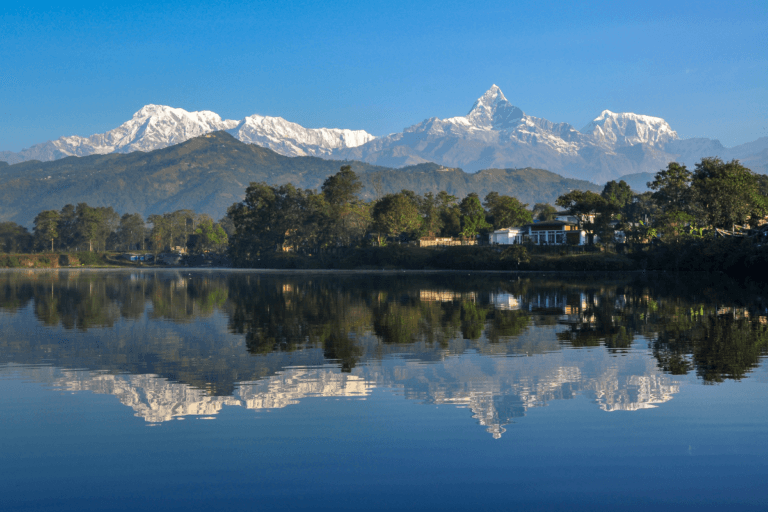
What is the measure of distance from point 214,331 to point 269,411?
643 inches

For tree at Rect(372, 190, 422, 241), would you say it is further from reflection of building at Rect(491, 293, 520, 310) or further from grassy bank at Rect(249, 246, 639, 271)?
reflection of building at Rect(491, 293, 520, 310)

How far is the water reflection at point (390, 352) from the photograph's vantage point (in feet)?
55.6

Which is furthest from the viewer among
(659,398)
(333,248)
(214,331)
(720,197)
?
(333,248)

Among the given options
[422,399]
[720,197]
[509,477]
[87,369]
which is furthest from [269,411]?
[720,197]

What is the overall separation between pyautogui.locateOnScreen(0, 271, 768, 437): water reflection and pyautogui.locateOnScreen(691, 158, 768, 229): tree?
57.0 m

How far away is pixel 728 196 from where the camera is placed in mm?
92500

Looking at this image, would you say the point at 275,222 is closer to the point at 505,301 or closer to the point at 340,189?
the point at 340,189

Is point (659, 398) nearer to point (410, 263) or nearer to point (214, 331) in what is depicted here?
point (214, 331)

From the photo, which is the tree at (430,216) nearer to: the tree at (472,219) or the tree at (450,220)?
the tree at (450,220)

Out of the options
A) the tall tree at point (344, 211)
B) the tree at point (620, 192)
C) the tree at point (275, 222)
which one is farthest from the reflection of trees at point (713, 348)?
the tree at point (620, 192)

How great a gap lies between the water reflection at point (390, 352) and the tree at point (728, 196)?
57.0 metres

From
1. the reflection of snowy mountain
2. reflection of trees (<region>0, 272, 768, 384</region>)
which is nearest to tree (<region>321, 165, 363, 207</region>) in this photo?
reflection of trees (<region>0, 272, 768, 384</region>)

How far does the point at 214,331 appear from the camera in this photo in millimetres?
30609

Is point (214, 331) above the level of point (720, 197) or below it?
below
